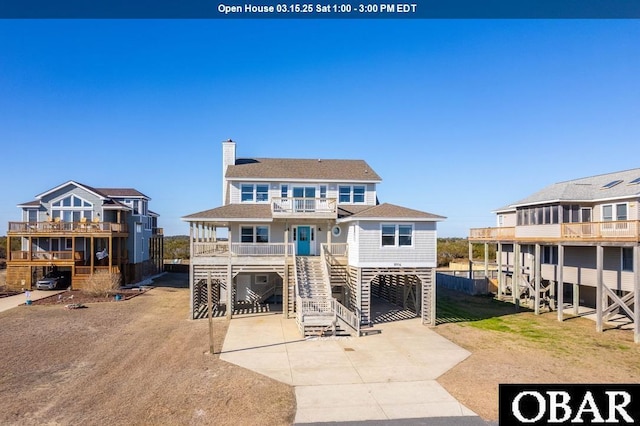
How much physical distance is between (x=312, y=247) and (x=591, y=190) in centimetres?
1737

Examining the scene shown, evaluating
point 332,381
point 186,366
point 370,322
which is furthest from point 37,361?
point 370,322

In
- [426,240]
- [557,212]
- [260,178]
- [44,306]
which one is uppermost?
[260,178]

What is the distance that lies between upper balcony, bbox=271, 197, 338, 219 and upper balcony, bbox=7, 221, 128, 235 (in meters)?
16.8

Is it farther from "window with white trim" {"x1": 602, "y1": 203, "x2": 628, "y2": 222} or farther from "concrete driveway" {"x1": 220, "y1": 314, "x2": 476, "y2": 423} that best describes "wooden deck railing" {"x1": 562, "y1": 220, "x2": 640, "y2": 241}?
"concrete driveway" {"x1": 220, "y1": 314, "x2": 476, "y2": 423}

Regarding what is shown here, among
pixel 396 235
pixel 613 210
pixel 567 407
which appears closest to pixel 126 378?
pixel 567 407

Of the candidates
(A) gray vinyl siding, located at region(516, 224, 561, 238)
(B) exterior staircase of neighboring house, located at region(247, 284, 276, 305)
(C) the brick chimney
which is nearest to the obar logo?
(A) gray vinyl siding, located at region(516, 224, 561, 238)

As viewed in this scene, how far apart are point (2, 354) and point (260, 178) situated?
1565 cm

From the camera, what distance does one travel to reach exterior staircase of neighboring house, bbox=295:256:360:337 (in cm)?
1880

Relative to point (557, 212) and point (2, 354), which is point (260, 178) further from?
point (557, 212)

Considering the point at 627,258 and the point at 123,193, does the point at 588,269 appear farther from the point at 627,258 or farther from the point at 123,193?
the point at 123,193

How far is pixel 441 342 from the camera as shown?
17891mm

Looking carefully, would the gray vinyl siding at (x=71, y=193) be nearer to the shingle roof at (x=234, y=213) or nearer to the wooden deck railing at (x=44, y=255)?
the wooden deck railing at (x=44, y=255)

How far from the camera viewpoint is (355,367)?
14.4 meters

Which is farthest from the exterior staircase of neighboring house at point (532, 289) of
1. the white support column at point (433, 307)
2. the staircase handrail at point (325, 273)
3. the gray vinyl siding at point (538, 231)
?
the staircase handrail at point (325, 273)
